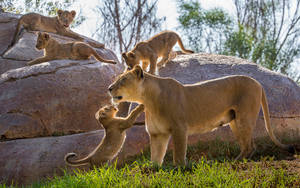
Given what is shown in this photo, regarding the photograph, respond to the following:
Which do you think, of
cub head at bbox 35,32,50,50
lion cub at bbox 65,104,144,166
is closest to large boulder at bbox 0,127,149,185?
lion cub at bbox 65,104,144,166

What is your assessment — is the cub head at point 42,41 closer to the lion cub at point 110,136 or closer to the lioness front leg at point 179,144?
the lion cub at point 110,136

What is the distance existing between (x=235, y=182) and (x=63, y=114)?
5.03 metres

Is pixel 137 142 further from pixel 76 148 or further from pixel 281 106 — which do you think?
pixel 281 106

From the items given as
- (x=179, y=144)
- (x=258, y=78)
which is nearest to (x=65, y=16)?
(x=258, y=78)

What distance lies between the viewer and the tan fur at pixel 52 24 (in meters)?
12.2

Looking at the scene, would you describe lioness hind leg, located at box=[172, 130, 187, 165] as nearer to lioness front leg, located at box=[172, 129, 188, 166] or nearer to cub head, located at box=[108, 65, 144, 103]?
lioness front leg, located at box=[172, 129, 188, 166]

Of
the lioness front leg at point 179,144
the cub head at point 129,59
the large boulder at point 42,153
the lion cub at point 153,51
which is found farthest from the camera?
the lion cub at point 153,51

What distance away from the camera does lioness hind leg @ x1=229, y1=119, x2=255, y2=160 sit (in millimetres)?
6004

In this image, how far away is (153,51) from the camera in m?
9.25

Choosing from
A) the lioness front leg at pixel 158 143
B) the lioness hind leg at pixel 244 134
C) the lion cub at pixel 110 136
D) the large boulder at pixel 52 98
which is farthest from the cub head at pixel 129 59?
the lioness front leg at pixel 158 143

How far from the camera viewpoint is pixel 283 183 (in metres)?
4.06

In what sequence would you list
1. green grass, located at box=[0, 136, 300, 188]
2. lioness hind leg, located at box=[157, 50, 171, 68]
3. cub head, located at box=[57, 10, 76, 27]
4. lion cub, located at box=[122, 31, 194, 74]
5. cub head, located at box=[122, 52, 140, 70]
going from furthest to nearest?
cub head, located at box=[57, 10, 76, 27] < lioness hind leg, located at box=[157, 50, 171, 68] < lion cub, located at box=[122, 31, 194, 74] < cub head, located at box=[122, 52, 140, 70] < green grass, located at box=[0, 136, 300, 188]

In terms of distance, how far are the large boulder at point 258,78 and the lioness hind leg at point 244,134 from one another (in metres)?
1.77

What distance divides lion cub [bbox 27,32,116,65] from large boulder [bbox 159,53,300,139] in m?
1.86
